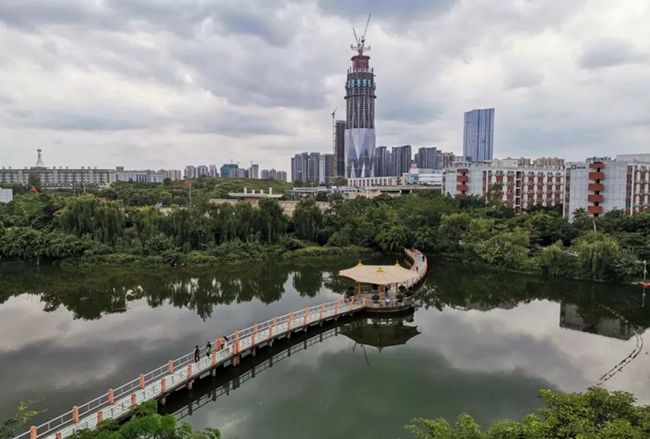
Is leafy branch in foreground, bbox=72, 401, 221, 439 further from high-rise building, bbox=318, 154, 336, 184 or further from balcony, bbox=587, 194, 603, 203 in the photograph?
high-rise building, bbox=318, 154, 336, 184

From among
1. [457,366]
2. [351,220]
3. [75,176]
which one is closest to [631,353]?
[457,366]

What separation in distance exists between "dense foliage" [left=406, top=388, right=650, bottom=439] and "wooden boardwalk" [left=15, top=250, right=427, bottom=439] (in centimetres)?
759

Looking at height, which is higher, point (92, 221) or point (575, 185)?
point (575, 185)

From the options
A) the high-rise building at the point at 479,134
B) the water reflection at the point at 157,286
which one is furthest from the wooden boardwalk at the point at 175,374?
the high-rise building at the point at 479,134

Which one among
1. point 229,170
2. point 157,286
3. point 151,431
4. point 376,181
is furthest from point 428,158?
point 151,431

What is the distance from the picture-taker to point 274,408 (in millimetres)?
12320

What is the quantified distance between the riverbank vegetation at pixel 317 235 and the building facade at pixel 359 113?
95.8m

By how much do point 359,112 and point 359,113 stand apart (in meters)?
0.37

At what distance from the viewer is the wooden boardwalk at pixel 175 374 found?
34.6 ft

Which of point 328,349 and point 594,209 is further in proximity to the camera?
point 594,209

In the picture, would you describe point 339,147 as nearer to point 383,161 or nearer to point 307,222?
point 383,161

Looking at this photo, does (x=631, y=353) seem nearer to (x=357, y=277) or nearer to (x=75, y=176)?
(x=357, y=277)

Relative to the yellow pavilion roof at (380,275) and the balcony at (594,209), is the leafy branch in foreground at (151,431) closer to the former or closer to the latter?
the yellow pavilion roof at (380,275)

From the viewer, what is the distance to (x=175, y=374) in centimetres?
1315
